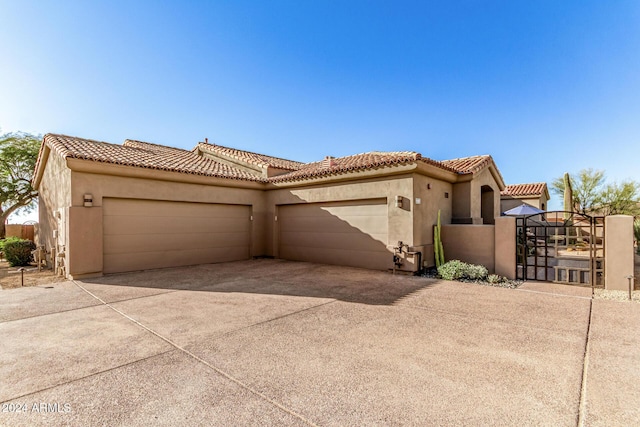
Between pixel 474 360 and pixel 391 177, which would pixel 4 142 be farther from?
pixel 474 360

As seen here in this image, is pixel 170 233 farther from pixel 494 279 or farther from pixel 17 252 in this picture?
pixel 494 279

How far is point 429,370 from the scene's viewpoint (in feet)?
12.3

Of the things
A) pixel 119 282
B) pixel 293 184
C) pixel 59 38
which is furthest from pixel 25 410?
pixel 59 38

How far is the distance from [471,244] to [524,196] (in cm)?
1641

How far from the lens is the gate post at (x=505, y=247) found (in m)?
9.60

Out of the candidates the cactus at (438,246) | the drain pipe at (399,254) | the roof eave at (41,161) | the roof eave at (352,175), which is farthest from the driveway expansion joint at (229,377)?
the roof eave at (41,161)

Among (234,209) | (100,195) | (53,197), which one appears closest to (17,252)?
(53,197)

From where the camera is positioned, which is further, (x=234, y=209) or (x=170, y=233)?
(x=234, y=209)

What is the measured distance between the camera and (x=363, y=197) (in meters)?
11.6

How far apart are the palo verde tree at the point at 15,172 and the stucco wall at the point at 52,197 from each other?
8477mm

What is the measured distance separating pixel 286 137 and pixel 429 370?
19.4 m

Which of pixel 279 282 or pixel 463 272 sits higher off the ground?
pixel 463 272

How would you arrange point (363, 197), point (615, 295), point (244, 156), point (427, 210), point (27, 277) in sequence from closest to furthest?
point (615, 295)
point (27, 277)
point (427, 210)
point (363, 197)
point (244, 156)

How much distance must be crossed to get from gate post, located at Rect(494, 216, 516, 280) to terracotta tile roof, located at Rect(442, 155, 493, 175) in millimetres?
3398
